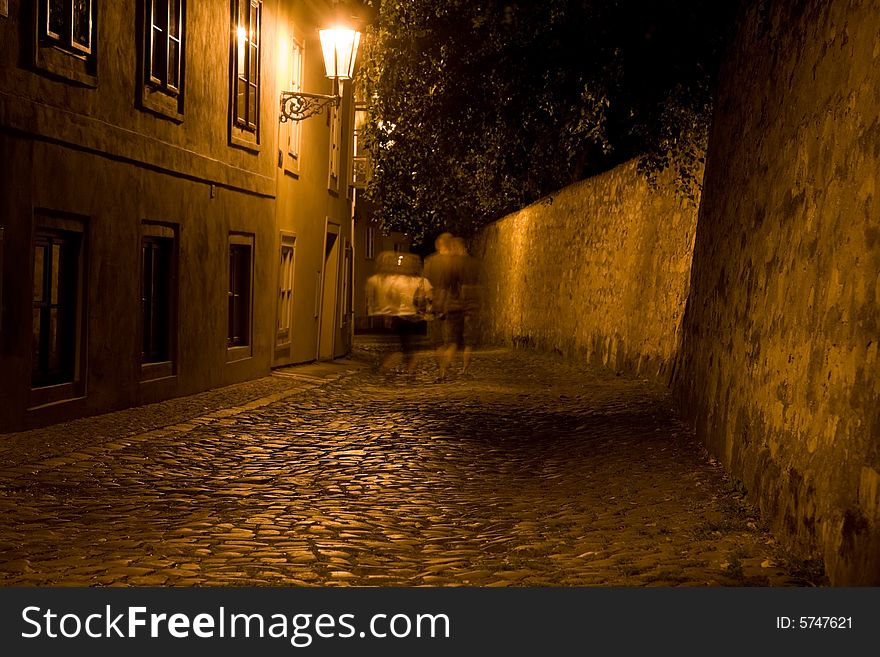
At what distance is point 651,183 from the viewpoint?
1534cm

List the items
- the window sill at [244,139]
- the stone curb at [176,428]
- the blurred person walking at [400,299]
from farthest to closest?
the blurred person walking at [400,299] → the window sill at [244,139] → the stone curb at [176,428]

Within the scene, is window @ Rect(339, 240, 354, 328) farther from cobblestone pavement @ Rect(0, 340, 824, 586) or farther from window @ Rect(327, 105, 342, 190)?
cobblestone pavement @ Rect(0, 340, 824, 586)

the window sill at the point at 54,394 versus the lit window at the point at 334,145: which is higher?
the lit window at the point at 334,145

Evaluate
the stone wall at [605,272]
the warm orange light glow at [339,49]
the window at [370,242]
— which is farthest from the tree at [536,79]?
the window at [370,242]

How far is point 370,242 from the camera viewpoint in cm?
4656

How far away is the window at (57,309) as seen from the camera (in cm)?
1081

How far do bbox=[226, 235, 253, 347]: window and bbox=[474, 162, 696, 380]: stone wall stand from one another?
17.2 feet

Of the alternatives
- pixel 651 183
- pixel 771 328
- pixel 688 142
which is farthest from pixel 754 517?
pixel 651 183

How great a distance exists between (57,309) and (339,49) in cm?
586

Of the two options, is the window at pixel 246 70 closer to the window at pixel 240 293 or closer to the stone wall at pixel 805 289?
the window at pixel 240 293

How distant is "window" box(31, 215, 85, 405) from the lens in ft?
35.5

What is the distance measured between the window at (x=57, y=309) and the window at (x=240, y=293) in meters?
4.97

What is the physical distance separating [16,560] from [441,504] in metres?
2.58

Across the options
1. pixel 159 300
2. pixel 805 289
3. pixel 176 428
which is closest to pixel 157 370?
pixel 159 300
